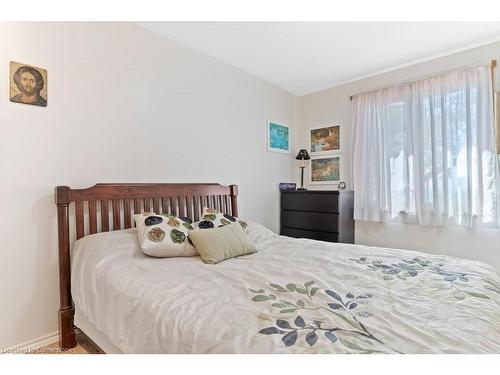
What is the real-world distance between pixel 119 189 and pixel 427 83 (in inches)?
119

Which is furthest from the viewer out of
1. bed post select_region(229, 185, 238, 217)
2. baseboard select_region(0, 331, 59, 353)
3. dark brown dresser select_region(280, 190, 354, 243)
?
dark brown dresser select_region(280, 190, 354, 243)

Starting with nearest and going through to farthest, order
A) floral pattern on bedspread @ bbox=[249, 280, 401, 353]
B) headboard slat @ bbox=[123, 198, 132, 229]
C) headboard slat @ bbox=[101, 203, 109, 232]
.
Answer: floral pattern on bedspread @ bbox=[249, 280, 401, 353] < headboard slat @ bbox=[101, 203, 109, 232] < headboard slat @ bbox=[123, 198, 132, 229]

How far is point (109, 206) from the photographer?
2029mm

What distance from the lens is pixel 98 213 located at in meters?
1.99

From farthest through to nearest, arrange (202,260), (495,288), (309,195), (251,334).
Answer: (309,195), (202,260), (495,288), (251,334)

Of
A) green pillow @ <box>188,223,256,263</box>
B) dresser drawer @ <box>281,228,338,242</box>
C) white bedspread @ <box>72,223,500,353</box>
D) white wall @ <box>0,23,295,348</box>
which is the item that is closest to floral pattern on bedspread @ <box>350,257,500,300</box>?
white bedspread @ <box>72,223,500,353</box>

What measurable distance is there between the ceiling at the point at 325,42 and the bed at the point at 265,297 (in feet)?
4.81

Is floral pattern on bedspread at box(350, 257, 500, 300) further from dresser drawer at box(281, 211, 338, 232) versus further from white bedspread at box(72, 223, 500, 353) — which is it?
dresser drawer at box(281, 211, 338, 232)

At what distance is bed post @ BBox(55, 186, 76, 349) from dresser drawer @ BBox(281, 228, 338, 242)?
2.38 m

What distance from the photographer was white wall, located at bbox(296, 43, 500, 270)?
2504 millimetres

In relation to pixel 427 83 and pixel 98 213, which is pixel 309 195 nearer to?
pixel 427 83

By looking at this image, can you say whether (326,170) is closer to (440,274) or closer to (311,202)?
(311,202)

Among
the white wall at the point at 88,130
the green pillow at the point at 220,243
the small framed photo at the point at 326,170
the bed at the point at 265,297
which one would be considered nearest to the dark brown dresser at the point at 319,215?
the small framed photo at the point at 326,170

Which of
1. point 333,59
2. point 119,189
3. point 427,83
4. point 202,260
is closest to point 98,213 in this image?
point 119,189
